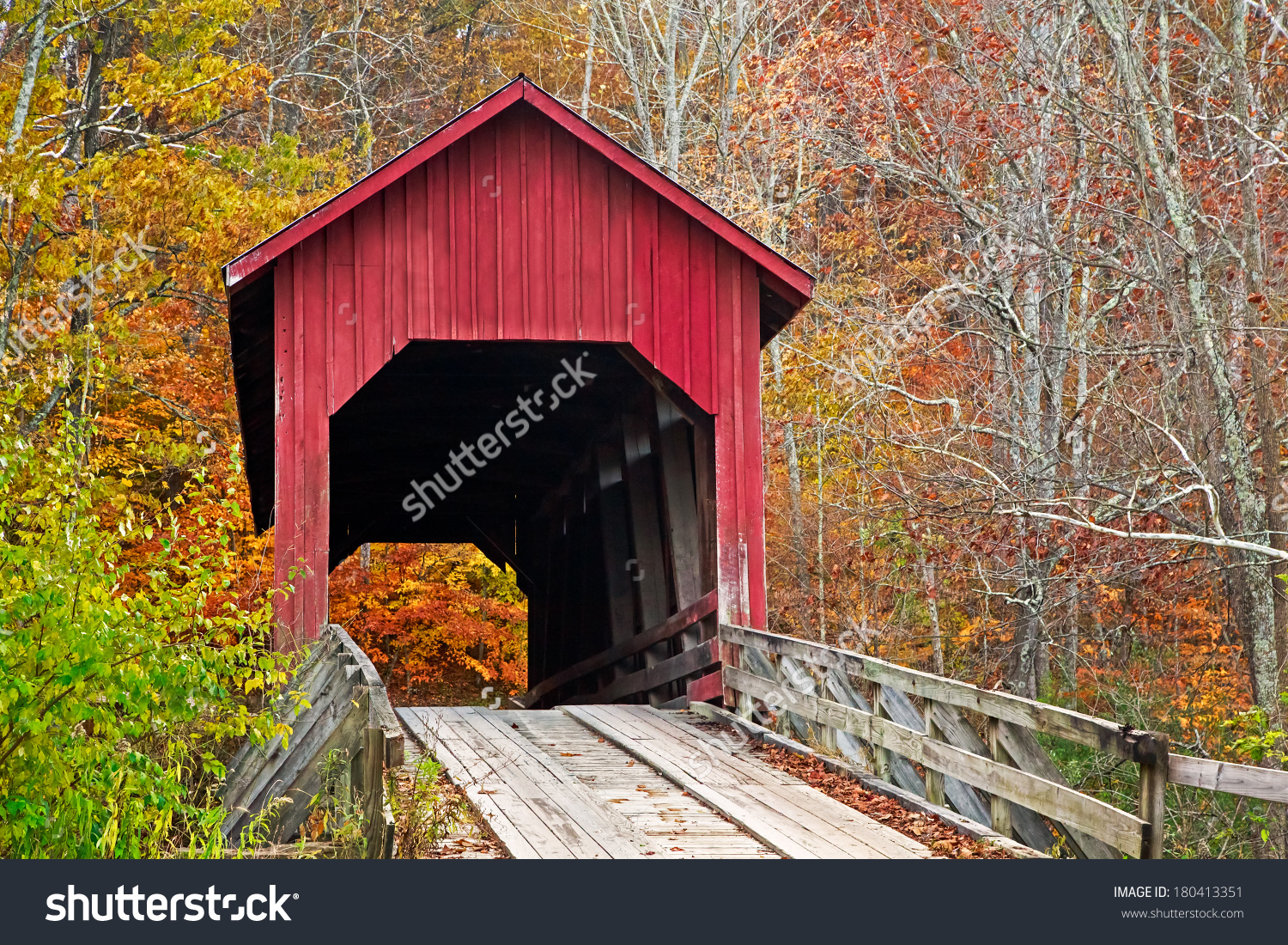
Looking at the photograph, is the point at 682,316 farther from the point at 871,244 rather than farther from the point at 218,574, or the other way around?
the point at 871,244

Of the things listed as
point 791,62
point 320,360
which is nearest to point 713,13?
point 791,62

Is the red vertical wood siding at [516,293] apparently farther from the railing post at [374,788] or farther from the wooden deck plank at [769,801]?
the railing post at [374,788]

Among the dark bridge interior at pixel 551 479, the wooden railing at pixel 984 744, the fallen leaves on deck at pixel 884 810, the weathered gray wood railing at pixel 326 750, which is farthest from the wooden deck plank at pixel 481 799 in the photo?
the dark bridge interior at pixel 551 479

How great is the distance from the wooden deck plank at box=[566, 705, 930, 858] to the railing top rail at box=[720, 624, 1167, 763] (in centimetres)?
66

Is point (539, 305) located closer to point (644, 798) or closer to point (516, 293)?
point (516, 293)

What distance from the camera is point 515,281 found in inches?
348

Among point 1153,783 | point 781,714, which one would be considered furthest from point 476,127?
point 1153,783

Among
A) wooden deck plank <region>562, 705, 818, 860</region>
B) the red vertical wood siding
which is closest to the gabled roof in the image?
the red vertical wood siding

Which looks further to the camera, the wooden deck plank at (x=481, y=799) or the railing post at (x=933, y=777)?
the railing post at (x=933, y=777)

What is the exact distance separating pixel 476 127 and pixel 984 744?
5.32 m

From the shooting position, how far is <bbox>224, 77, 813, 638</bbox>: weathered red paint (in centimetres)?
856

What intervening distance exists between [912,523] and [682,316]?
197 inches

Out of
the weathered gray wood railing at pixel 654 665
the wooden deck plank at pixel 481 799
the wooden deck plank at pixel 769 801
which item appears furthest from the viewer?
the weathered gray wood railing at pixel 654 665

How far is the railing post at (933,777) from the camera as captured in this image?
598 centimetres
